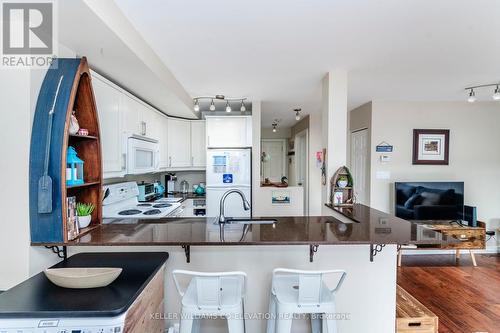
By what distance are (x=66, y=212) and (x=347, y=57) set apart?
8.16ft

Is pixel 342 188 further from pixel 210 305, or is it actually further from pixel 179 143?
pixel 179 143

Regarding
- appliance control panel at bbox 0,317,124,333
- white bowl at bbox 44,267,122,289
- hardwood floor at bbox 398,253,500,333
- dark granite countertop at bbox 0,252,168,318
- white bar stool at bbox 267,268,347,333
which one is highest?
white bowl at bbox 44,267,122,289

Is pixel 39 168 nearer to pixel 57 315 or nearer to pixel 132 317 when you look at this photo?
pixel 57 315

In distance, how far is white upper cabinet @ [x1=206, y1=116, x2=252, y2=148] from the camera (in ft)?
14.3

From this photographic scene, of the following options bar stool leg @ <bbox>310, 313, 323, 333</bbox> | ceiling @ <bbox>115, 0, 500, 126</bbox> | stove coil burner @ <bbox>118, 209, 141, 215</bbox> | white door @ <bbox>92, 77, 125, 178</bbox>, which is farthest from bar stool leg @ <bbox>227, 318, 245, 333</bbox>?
stove coil burner @ <bbox>118, 209, 141, 215</bbox>

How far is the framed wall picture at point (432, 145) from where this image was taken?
14.4 feet

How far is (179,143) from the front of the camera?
4.71 meters

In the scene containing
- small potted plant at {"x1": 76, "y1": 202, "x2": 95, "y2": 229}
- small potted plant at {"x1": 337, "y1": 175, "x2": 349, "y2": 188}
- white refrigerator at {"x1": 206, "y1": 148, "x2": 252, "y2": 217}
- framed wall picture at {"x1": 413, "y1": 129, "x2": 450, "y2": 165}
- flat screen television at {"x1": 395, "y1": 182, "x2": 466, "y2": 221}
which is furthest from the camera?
framed wall picture at {"x1": 413, "y1": 129, "x2": 450, "y2": 165}

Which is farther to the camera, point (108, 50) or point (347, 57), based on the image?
point (347, 57)

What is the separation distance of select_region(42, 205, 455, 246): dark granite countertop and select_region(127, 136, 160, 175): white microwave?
915 mm

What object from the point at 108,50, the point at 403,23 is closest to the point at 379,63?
the point at 403,23

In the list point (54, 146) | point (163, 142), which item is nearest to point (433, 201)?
point (163, 142)

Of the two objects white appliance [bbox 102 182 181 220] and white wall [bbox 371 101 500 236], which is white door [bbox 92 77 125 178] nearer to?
white appliance [bbox 102 182 181 220]

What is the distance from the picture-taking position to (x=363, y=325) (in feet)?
6.45
